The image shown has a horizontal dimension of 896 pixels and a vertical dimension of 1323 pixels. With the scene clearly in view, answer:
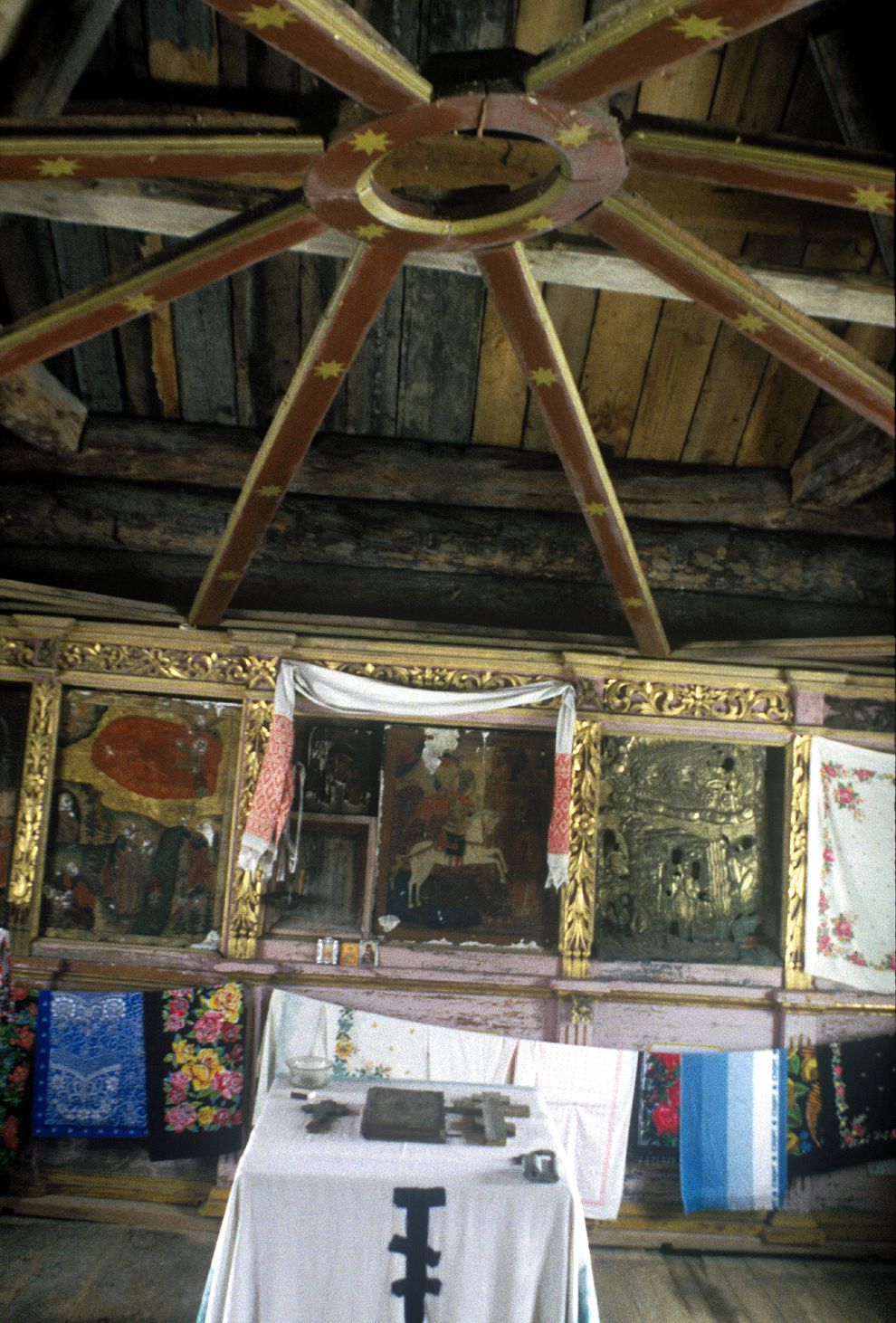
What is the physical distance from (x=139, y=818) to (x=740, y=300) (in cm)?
360

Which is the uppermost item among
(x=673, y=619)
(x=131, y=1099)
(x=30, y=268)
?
(x=30, y=268)

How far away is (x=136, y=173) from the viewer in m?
2.67

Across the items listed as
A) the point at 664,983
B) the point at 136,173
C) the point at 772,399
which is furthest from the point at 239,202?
the point at 664,983

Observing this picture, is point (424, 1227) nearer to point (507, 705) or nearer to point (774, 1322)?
point (774, 1322)

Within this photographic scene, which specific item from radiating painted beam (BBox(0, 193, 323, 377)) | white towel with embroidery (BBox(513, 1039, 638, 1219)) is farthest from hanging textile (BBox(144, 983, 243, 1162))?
radiating painted beam (BBox(0, 193, 323, 377))

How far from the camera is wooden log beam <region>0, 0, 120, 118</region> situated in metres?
3.16

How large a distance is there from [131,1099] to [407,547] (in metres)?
3.01

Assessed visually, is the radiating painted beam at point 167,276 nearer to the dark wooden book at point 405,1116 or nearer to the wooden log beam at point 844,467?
the dark wooden book at point 405,1116

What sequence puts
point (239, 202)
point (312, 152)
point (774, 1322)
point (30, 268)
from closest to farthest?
point (312, 152)
point (239, 202)
point (774, 1322)
point (30, 268)

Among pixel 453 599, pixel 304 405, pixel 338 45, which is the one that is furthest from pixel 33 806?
pixel 338 45

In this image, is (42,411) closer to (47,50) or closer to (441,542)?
(47,50)

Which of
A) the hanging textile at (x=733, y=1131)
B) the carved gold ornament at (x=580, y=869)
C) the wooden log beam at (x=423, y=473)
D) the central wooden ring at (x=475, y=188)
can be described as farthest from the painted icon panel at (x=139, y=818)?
the central wooden ring at (x=475, y=188)

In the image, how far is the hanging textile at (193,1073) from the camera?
4.61m

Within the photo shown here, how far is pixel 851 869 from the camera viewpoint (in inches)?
193
